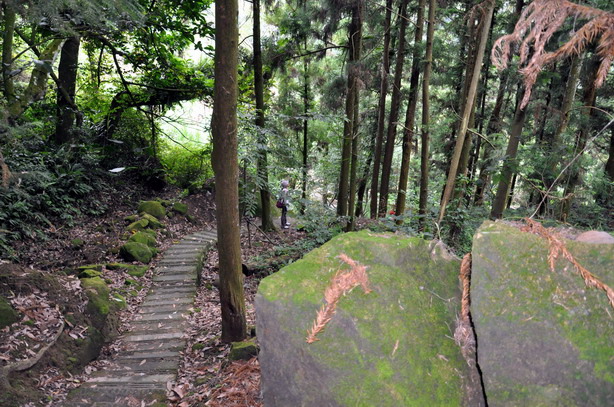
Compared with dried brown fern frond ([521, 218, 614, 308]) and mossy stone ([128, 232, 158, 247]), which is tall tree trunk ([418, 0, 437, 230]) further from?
mossy stone ([128, 232, 158, 247])

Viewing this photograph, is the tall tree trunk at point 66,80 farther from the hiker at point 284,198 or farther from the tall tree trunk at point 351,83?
the tall tree trunk at point 351,83

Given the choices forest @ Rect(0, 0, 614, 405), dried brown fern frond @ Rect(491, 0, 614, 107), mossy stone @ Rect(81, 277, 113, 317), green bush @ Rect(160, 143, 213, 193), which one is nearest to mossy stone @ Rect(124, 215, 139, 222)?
forest @ Rect(0, 0, 614, 405)

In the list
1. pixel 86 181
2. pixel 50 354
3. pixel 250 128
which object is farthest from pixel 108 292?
pixel 86 181

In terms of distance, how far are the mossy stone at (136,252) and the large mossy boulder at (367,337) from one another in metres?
7.30

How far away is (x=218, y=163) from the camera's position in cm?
503

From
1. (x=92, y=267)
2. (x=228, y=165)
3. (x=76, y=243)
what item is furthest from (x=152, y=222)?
(x=228, y=165)

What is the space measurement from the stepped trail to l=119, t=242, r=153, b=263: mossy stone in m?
0.40

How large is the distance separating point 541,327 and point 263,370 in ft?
5.66


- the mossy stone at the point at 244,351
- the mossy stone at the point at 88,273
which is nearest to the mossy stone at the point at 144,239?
the mossy stone at the point at 88,273

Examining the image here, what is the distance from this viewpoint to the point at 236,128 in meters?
5.05

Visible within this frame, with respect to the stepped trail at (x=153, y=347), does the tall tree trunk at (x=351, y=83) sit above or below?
above

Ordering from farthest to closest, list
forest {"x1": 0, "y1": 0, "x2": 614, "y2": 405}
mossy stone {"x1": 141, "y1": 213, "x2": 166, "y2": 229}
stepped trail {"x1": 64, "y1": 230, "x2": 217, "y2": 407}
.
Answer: mossy stone {"x1": 141, "y1": 213, "x2": 166, "y2": 229} → forest {"x1": 0, "y1": 0, "x2": 614, "y2": 405} → stepped trail {"x1": 64, "y1": 230, "x2": 217, "y2": 407}

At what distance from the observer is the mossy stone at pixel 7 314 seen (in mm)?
4914

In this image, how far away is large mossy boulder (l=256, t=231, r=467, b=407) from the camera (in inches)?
85.7
